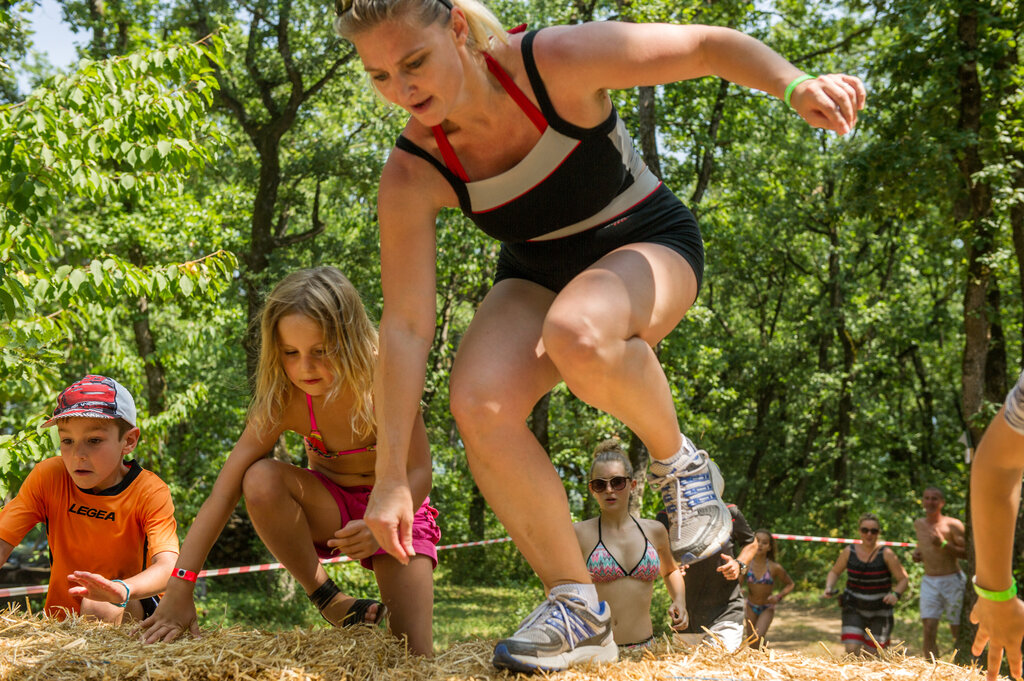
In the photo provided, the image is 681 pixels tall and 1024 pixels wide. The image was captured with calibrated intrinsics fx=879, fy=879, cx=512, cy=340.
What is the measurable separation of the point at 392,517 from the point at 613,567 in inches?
127

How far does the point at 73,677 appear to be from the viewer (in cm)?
239

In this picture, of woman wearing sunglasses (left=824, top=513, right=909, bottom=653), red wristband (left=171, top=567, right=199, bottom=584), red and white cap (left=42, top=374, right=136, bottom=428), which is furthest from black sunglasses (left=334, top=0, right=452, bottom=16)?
woman wearing sunglasses (left=824, top=513, right=909, bottom=653)

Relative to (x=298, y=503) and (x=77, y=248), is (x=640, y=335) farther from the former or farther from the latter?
(x=77, y=248)

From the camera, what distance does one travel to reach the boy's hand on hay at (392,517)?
90.6 inches

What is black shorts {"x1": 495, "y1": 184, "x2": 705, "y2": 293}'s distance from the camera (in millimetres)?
2701

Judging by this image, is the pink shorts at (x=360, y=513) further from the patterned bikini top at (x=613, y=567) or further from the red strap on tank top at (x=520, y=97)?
the patterned bikini top at (x=613, y=567)

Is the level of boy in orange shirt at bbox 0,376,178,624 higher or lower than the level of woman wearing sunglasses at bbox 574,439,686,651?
higher

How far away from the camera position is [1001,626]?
2.31m

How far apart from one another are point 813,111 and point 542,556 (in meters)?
1.39

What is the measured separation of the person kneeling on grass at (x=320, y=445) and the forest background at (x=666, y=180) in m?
1.15

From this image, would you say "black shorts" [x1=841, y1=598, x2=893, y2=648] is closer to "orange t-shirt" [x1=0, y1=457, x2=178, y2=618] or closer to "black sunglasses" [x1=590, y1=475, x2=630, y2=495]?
"black sunglasses" [x1=590, y1=475, x2=630, y2=495]

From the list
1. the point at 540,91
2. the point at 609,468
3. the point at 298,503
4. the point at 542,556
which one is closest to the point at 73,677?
the point at 298,503

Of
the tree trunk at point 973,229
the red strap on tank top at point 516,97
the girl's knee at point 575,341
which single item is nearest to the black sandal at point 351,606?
the girl's knee at point 575,341

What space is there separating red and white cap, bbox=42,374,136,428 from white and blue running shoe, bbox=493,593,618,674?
2101mm
